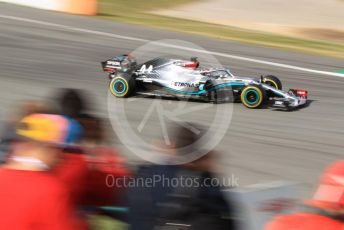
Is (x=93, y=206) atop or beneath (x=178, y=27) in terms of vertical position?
beneath

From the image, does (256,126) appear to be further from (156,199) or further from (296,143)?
(156,199)

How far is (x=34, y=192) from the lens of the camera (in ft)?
10.6

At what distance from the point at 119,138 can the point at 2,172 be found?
241 inches

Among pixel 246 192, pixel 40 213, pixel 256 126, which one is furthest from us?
pixel 256 126

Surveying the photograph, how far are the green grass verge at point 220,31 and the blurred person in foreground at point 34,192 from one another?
598 inches

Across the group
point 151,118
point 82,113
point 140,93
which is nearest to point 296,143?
point 151,118

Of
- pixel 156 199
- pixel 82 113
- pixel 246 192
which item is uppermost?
pixel 82 113

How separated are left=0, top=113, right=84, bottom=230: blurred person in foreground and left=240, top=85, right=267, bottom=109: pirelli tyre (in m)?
7.87

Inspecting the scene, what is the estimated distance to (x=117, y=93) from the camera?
450 inches

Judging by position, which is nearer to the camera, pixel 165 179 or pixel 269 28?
pixel 165 179

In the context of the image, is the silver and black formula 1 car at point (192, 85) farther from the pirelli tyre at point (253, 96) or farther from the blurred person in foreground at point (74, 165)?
the blurred person in foreground at point (74, 165)

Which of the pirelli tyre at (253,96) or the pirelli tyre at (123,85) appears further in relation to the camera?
the pirelli tyre at (123,85)

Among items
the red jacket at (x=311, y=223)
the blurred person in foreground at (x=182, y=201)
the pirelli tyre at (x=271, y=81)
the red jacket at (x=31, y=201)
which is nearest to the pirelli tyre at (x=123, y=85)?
the pirelli tyre at (x=271, y=81)

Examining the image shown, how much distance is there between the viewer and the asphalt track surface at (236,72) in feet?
29.2
